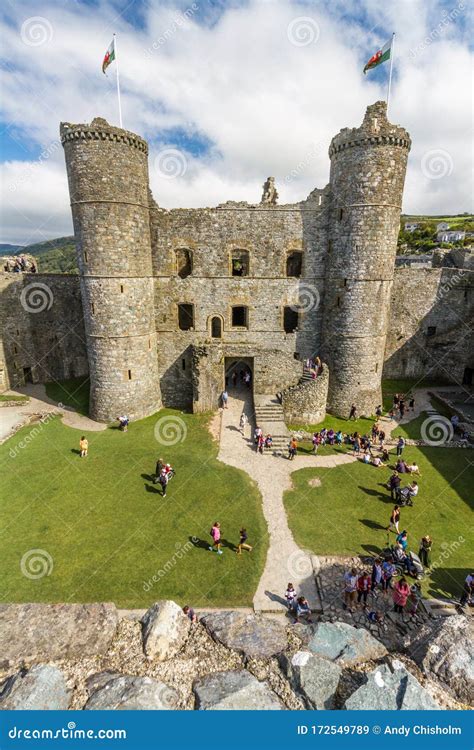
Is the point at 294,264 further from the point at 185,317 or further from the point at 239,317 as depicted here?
the point at 185,317

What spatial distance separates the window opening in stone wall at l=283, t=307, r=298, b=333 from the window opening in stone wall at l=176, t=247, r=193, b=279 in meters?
6.79

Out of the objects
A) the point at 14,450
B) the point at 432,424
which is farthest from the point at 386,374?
the point at 14,450

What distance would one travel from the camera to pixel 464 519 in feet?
47.3

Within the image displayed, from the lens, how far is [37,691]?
6.91 m

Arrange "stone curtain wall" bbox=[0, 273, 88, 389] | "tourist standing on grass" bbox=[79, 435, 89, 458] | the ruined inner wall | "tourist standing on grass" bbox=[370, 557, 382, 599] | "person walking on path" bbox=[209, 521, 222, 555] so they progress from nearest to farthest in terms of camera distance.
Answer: "tourist standing on grass" bbox=[370, 557, 382, 599]
"person walking on path" bbox=[209, 521, 222, 555]
"tourist standing on grass" bbox=[79, 435, 89, 458]
the ruined inner wall
"stone curtain wall" bbox=[0, 273, 88, 389]

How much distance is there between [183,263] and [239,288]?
4.26m

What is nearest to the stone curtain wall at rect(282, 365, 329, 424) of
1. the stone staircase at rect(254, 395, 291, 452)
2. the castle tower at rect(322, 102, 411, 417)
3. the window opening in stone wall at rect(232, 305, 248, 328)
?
the stone staircase at rect(254, 395, 291, 452)

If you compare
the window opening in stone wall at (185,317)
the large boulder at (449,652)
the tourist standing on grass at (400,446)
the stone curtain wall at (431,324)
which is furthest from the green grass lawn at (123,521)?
the stone curtain wall at (431,324)

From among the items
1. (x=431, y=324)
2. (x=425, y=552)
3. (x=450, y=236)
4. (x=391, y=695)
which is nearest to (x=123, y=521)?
(x=391, y=695)

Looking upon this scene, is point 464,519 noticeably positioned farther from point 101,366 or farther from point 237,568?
point 101,366

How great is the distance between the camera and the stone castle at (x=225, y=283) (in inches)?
756

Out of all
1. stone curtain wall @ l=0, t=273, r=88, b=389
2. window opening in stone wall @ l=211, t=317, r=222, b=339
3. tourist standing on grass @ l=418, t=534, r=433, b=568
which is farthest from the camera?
stone curtain wall @ l=0, t=273, r=88, b=389

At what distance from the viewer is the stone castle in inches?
756

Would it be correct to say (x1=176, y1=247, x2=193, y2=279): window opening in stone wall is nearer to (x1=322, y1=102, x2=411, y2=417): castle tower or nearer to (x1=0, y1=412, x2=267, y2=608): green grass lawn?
(x1=322, y1=102, x2=411, y2=417): castle tower
